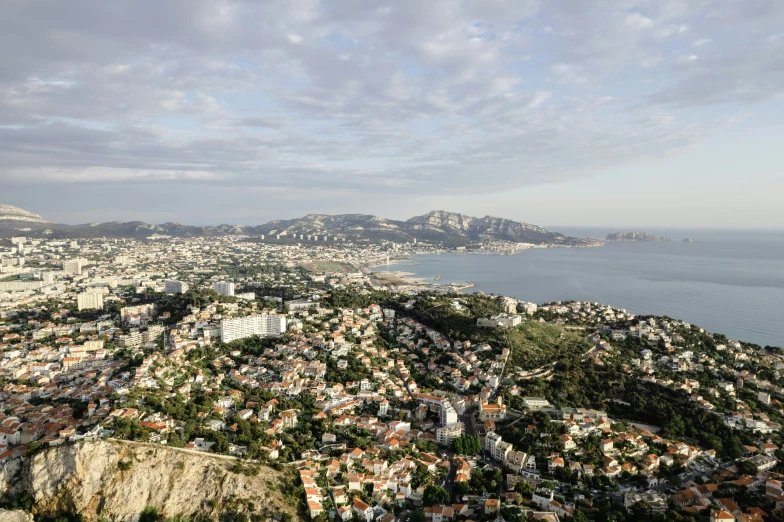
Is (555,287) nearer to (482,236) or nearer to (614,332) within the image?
(614,332)

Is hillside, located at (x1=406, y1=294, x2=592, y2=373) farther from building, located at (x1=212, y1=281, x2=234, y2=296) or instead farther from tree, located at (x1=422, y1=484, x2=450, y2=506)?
building, located at (x1=212, y1=281, x2=234, y2=296)

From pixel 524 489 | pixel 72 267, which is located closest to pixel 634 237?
pixel 72 267

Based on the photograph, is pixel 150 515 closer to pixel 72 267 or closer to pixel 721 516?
pixel 721 516

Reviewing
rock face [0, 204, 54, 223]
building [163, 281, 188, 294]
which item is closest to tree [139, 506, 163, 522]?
building [163, 281, 188, 294]

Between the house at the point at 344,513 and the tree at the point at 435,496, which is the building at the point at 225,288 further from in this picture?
the tree at the point at 435,496

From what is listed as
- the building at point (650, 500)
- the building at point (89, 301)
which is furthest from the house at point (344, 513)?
the building at point (89, 301)

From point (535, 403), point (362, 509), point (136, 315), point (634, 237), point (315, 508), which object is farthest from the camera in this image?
point (634, 237)

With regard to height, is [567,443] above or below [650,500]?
above
